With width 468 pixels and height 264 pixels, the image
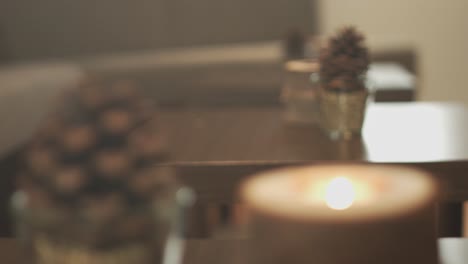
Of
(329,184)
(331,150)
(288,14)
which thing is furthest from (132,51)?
(329,184)

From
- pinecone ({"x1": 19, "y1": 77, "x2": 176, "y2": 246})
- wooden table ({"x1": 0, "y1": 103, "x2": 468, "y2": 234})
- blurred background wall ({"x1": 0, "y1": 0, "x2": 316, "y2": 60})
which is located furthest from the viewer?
blurred background wall ({"x1": 0, "y1": 0, "x2": 316, "y2": 60})

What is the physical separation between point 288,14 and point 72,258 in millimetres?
2382

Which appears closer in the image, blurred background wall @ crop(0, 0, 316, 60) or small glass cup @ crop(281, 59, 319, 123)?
small glass cup @ crop(281, 59, 319, 123)

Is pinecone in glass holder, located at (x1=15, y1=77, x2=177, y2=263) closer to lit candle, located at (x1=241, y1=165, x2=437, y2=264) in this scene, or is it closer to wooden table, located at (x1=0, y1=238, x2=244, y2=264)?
lit candle, located at (x1=241, y1=165, x2=437, y2=264)

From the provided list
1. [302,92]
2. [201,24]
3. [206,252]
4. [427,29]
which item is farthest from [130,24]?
[206,252]

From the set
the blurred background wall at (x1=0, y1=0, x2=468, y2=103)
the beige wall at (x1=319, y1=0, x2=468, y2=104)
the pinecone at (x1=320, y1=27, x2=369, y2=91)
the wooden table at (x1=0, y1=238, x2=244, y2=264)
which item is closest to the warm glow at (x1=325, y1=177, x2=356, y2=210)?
the wooden table at (x1=0, y1=238, x2=244, y2=264)

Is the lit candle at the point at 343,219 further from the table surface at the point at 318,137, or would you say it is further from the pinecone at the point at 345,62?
the pinecone at the point at 345,62

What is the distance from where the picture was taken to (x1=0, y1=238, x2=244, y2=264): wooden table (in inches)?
19.3

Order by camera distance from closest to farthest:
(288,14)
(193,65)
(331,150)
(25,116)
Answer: (331,150)
(25,116)
(193,65)
(288,14)

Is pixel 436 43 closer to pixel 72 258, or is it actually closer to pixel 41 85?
pixel 41 85

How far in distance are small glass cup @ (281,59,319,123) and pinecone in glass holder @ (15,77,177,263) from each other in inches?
24.9

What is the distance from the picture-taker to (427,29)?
7.97 feet

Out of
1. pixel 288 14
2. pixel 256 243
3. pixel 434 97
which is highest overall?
pixel 288 14

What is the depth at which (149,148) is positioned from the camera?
0.30 metres
